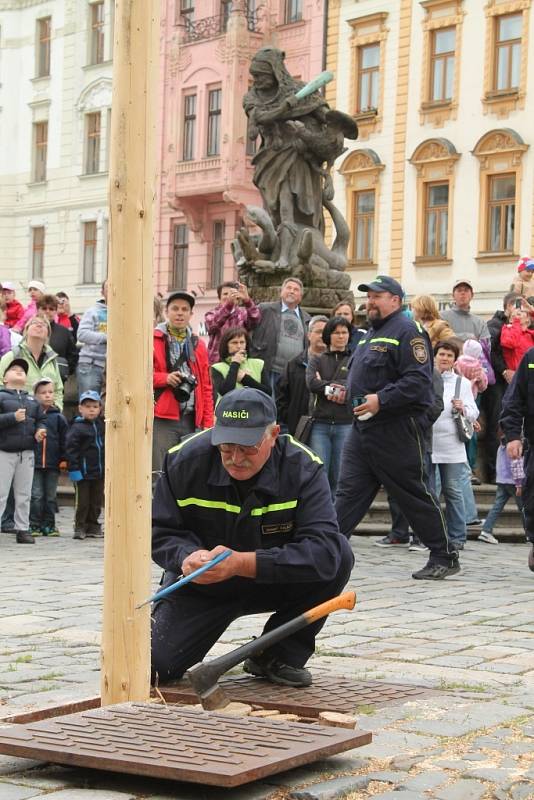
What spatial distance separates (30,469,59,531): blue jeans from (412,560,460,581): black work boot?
4249 mm

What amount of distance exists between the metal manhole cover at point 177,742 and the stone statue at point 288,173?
11.7 metres

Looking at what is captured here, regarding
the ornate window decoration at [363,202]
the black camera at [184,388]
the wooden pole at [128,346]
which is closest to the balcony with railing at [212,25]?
the ornate window decoration at [363,202]

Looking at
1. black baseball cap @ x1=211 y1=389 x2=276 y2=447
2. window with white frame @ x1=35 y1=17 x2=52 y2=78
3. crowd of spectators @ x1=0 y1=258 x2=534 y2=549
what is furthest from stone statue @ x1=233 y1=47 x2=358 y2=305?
window with white frame @ x1=35 y1=17 x2=52 y2=78

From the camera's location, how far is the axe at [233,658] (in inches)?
223

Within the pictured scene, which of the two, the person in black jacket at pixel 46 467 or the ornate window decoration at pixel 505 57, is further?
the ornate window decoration at pixel 505 57

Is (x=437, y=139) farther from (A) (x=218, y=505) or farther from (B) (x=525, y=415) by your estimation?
(A) (x=218, y=505)

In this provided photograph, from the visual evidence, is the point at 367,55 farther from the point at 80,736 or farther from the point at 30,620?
the point at 80,736

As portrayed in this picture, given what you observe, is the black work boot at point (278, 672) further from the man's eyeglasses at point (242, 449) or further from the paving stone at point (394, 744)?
the man's eyeglasses at point (242, 449)

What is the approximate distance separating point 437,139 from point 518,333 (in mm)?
21686

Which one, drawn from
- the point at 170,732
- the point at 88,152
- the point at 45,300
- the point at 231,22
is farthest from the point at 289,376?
the point at 88,152

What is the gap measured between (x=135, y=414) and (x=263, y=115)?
11.5m

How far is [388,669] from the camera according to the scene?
6934 mm

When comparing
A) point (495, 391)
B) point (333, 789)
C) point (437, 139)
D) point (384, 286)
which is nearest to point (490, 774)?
point (333, 789)

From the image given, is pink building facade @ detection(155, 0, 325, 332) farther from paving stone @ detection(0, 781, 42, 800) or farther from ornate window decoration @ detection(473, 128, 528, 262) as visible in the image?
paving stone @ detection(0, 781, 42, 800)
